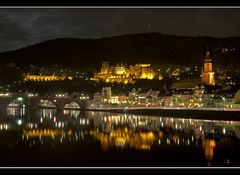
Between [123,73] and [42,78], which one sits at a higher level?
[123,73]

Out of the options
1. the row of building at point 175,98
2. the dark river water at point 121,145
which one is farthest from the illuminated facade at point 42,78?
the dark river water at point 121,145

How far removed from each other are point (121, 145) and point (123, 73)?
3622cm

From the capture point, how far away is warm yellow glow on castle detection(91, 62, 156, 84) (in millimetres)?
47125

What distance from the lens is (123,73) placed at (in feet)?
161

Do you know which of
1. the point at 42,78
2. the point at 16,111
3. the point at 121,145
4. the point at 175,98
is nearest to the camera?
the point at 121,145

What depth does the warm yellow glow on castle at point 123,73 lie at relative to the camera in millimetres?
47125

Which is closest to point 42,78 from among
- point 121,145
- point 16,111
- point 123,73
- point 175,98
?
point 123,73

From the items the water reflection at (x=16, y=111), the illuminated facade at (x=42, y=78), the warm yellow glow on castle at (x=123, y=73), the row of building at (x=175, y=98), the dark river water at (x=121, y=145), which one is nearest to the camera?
the dark river water at (x=121, y=145)

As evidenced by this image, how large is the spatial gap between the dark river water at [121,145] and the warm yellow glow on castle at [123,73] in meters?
28.1

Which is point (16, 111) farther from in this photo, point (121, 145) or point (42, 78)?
point (121, 145)

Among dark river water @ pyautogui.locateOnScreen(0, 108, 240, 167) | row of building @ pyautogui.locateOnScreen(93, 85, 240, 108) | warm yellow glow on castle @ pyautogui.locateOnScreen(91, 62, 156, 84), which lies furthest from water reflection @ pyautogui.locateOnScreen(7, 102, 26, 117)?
warm yellow glow on castle @ pyautogui.locateOnScreen(91, 62, 156, 84)

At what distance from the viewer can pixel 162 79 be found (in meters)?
44.8

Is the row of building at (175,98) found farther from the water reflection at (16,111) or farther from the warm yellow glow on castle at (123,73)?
the warm yellow glow on castle at (123,73)

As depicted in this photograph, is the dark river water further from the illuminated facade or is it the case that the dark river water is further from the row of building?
the illuminated facade
